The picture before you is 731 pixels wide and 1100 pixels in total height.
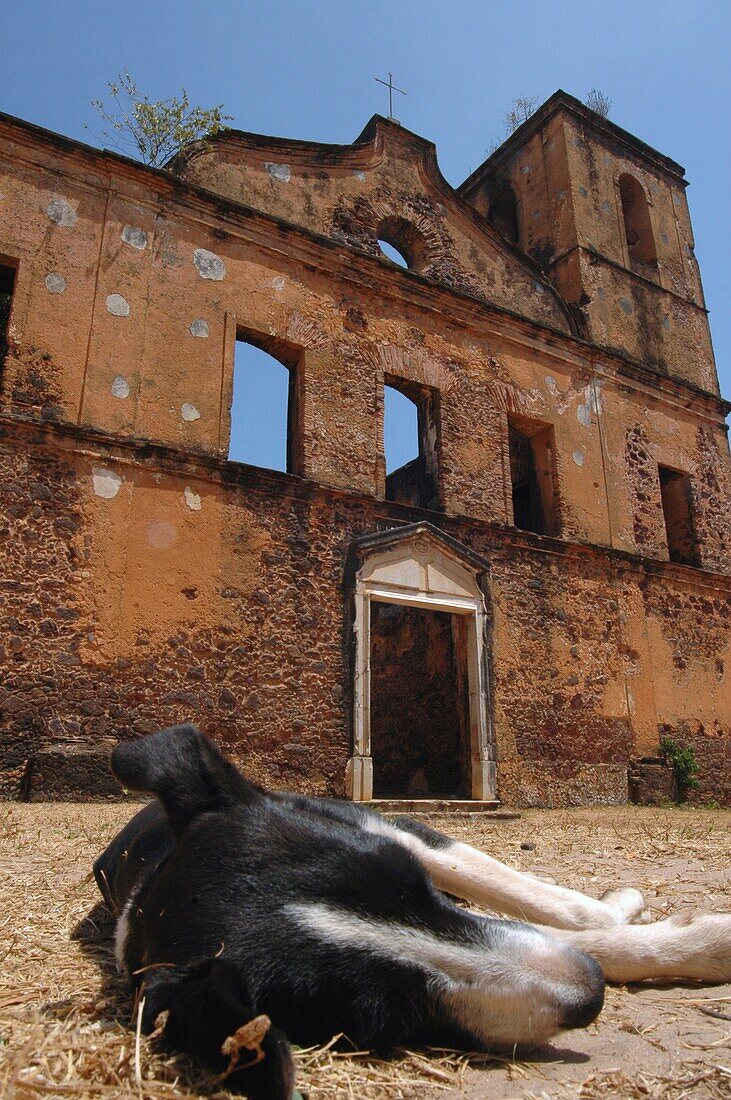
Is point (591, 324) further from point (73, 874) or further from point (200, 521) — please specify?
point (73, 874)

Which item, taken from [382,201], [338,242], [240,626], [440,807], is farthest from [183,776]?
[382,201]

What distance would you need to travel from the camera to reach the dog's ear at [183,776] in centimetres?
179

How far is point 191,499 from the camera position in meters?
8.44

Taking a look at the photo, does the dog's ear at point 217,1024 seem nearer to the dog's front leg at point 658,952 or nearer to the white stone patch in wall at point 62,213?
the dog's front leg at point 658,952

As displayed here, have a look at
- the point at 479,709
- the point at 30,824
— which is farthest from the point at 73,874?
the point at 479,709

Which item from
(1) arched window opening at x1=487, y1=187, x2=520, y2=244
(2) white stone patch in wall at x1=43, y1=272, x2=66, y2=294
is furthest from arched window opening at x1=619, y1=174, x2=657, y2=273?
(2) white stone patch in wall at x1=43, y1=272, x2=66, y2=294

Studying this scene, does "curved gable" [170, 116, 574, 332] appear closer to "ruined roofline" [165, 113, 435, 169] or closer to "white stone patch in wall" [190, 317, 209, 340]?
"ruined roofline" [165, 113, 435, 169]

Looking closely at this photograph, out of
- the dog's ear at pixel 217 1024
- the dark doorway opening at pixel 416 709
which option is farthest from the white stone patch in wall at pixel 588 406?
the dog's ear at pixel 217 1024

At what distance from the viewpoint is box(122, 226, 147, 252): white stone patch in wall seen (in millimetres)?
8945

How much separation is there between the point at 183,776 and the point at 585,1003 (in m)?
1.02

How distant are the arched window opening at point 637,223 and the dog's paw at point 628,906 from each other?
1411 centimetres

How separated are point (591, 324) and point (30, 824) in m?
11.4

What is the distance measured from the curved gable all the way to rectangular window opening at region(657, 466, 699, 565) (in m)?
3.33

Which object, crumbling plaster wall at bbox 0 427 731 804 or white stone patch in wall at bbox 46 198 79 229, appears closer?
crumbling plaster wall at bbox 0 427 731 804
